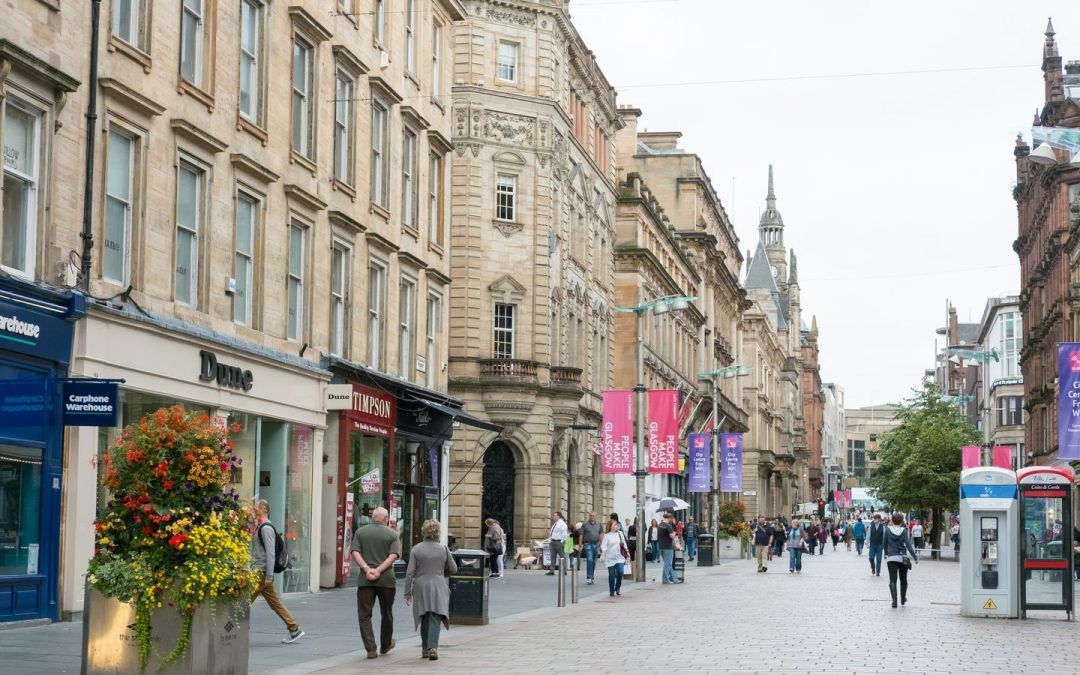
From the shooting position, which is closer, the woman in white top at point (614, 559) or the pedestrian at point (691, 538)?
the woman in white top at point (614, 559)

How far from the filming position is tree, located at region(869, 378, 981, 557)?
76438 millimetres

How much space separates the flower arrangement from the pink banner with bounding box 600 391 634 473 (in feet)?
102

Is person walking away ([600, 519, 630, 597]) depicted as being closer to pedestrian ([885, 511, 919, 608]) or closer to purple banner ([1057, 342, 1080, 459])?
pedestrian ([885, 511, 919, 608])

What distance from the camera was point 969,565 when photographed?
27.1m

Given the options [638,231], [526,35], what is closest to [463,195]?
[526,35]

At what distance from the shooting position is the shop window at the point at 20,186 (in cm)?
1922

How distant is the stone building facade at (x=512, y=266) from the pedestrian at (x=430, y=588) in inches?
1179

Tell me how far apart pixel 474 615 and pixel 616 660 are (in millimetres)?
5891

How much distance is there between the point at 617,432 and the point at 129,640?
31943mm

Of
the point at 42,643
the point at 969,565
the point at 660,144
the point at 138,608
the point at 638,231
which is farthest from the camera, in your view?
the point at 660,144

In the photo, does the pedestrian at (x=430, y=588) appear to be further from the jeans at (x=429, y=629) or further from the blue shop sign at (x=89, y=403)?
the blue shop sign at (x=89, y=403)

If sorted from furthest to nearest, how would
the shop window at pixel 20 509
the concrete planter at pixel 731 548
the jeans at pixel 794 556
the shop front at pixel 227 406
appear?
the concrete planter at pixel 731 548, the jeans at pixel 794 556, the shop front at pixel 227 406, the shop window at pixel 20 509

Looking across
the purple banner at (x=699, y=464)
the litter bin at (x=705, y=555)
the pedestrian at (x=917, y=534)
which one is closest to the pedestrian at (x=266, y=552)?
the litter bin at (x=705, y=555)

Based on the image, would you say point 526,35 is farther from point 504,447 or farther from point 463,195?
point 504,447
